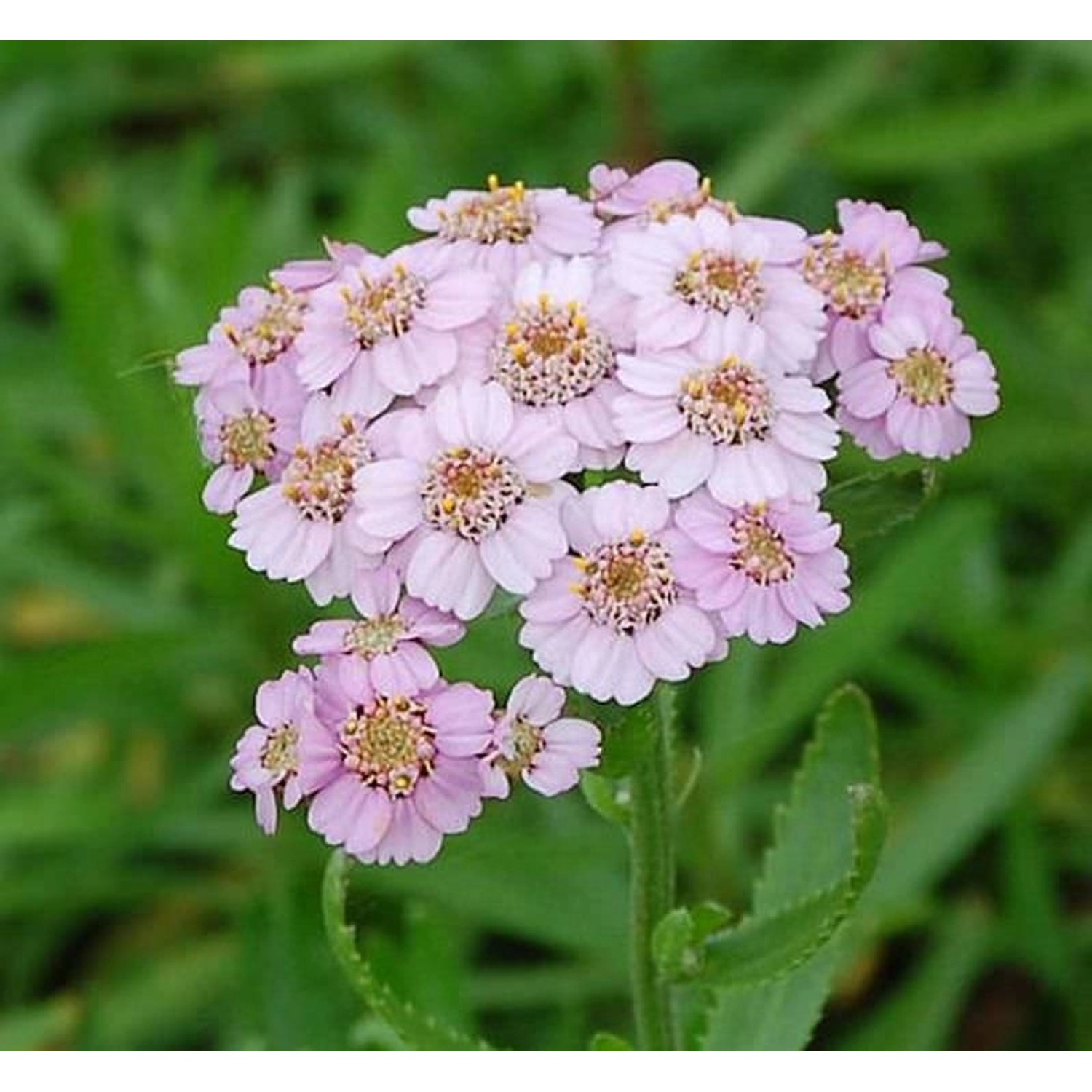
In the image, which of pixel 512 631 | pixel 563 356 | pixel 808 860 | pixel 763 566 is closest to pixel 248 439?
pixel 563 356

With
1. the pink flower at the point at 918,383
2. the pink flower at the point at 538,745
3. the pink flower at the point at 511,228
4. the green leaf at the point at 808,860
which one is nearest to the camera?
the pink flower at the point at 538,745

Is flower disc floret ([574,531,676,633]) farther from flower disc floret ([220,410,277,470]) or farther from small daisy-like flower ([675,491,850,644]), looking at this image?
flower disc floret ([220,410,277,470])

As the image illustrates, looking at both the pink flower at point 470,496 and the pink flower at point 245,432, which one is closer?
the pink flower at point 470,496

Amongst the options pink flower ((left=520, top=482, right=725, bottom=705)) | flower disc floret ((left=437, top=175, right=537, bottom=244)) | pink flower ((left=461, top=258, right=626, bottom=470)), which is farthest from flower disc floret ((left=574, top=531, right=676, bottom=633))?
flower disc floret ((left=437, top=175, right=537, bottom=244))

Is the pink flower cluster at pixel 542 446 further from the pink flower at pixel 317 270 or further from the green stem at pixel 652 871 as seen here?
the green stem at pixel 652 871

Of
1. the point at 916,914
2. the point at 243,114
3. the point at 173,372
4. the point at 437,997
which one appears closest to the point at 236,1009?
the point at 437,997

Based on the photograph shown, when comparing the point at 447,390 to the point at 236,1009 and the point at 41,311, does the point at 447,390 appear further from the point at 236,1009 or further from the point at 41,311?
the point at 41,311

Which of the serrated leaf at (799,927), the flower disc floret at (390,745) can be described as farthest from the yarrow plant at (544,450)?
the serrated leaf at (799,927)
